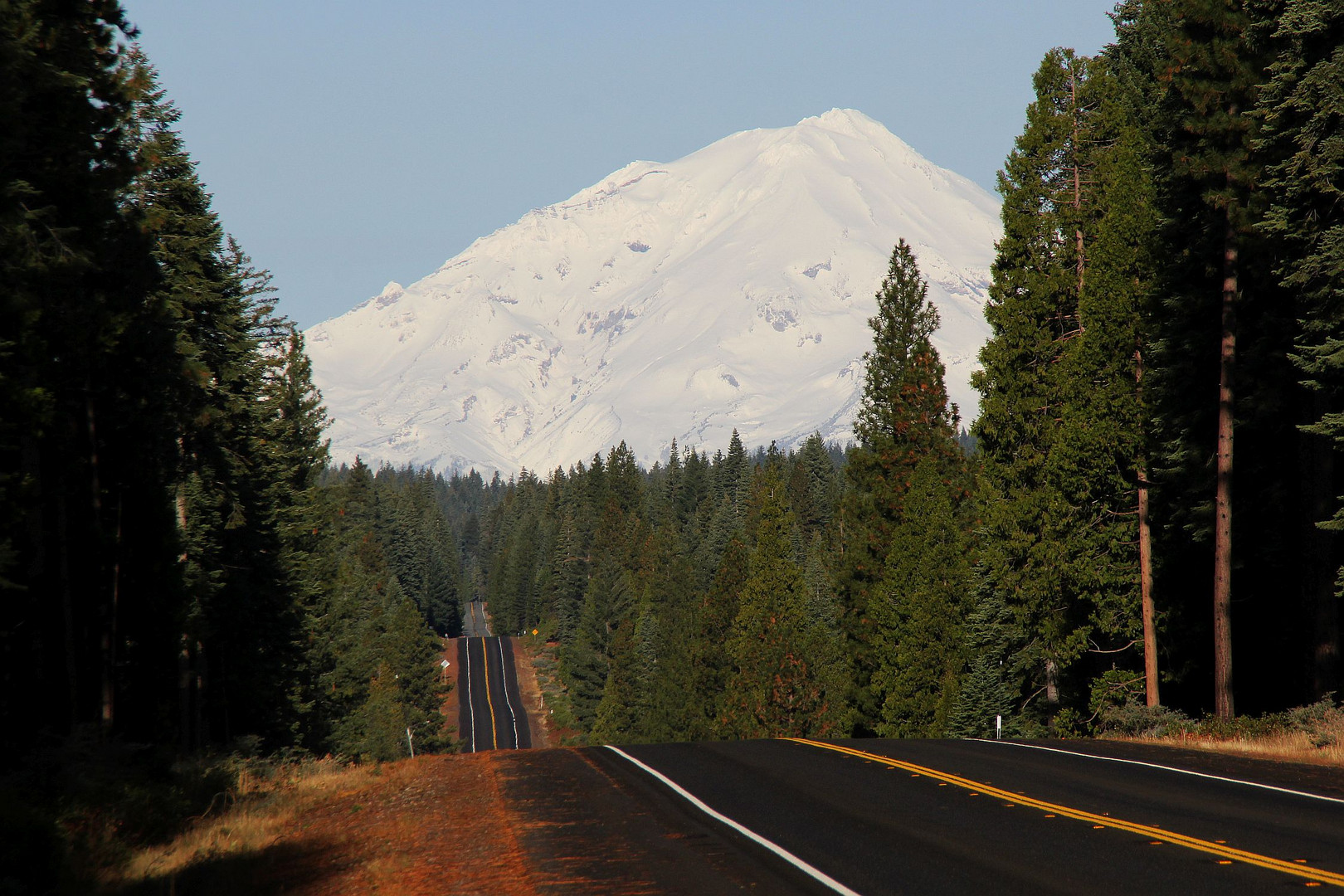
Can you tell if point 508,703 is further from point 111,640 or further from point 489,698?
point 111,640

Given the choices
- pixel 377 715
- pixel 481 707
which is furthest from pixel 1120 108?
pixel 481 707

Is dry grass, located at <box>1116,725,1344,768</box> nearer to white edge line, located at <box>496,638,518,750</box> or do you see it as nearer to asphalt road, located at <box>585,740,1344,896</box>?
→ asphalt road, located at <box>585,740,1344,896</box>

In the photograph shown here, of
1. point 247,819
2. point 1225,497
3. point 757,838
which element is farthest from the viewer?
point 1225,497

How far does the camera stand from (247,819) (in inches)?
682

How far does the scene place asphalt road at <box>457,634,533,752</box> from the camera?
95.8 metres

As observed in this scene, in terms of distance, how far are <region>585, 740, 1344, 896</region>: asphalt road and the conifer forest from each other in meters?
7.58

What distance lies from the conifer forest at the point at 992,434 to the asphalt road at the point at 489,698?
4732 centimetres

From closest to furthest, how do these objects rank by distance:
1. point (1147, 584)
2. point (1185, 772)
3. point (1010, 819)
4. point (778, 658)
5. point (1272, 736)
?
point (1010, 819) → point (1185, 772) → point (1272, 736) → point (1147, 584) → point (778, 658)

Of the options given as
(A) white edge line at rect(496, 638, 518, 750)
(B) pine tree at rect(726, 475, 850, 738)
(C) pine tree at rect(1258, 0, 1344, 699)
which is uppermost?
(C) pine tree at rect(1258, 0, 1344, 699)

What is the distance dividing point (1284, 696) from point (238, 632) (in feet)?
105

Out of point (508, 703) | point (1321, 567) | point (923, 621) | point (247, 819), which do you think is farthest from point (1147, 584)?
point (508, 703)

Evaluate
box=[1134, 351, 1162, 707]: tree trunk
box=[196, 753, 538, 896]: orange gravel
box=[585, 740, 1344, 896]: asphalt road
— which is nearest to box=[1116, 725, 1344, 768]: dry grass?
box=[585, 740, 1344, 896]: asphalt road

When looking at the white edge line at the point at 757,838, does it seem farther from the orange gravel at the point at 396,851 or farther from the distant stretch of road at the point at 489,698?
the distant stretch of road at the point at 489,698

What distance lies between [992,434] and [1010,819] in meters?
20.8
